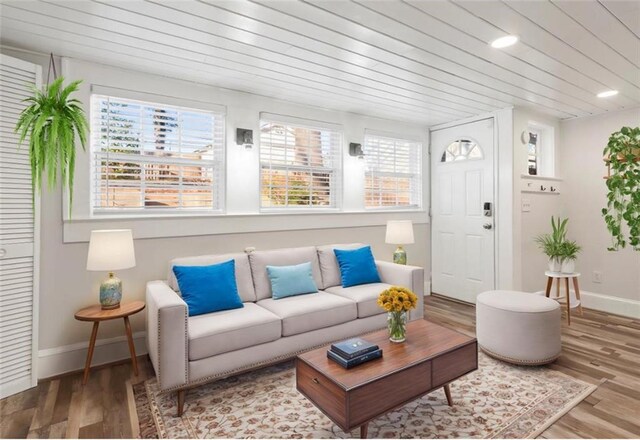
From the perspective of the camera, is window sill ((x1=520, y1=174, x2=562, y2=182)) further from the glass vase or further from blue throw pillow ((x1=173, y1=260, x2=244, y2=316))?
blue throw pillow ((x1=173, y1=260, x2=244, y2=316))

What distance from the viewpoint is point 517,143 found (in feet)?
13.1

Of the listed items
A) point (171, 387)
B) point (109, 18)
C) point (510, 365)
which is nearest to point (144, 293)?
point (171, 387)

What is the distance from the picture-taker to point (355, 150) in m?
4.24

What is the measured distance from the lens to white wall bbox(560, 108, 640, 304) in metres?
4.05

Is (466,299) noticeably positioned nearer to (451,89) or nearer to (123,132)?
(451,89)

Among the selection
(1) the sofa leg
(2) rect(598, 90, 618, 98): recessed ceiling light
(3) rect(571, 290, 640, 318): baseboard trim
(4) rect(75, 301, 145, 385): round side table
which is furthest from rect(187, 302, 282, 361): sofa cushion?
(3) rect(571, 290, 640, 318): baseboard trim

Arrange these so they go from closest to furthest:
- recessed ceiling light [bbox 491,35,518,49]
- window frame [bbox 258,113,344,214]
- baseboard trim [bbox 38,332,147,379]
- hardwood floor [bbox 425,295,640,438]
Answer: hardwood floor [bbox 425,295,640,438]
recessed ceiling light [bbox 491,35,518,49]
baseboard trim [bbox 38,332,147,379]
window frame [bbox 258,113,344,214]

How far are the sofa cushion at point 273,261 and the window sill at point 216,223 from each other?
37 cm

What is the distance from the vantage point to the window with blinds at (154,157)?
9.38ft

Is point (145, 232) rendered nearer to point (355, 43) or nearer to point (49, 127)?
point (49, 127)

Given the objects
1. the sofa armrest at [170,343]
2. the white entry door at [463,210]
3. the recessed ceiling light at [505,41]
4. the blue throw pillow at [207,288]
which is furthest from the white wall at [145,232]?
the recessed ceiling light at [505,41]

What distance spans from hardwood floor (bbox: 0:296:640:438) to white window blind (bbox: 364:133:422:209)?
2457 millimetres

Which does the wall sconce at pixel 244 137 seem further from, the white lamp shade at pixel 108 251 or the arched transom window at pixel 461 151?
the arched transom window at pixel 461 151

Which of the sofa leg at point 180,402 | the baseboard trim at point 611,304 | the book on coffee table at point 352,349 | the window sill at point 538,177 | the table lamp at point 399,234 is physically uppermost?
the window sill at point 538,177
